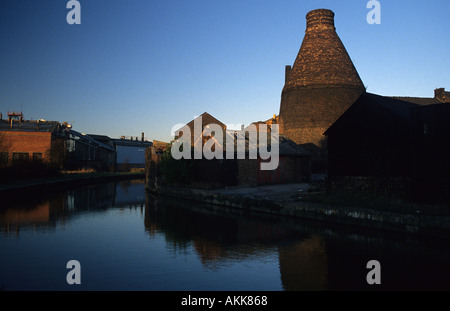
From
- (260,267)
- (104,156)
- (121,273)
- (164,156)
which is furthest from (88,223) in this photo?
(104,156)

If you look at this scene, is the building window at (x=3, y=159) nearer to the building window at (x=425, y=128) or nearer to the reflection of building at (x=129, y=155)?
the building window at (x=425, y=128)

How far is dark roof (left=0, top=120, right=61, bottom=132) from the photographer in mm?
47125

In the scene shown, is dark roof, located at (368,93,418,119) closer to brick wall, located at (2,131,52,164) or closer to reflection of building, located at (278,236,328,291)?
reflection of building, located at (278,236,328,291)

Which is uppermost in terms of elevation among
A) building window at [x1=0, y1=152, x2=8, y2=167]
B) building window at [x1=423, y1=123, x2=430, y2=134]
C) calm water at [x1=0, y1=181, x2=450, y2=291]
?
building window at [x1=423, y1=123, x2=430, y2=134]

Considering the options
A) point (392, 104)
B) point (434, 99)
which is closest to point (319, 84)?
point (434, 99)

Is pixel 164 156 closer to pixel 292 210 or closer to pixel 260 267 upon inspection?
pixel 292 210

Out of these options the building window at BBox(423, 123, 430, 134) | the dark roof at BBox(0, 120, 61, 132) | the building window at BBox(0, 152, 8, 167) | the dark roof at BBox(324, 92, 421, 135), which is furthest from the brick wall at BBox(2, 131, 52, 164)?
the building window at BBox(423, 123, 430, 134)

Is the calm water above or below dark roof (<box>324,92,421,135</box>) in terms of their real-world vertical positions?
below

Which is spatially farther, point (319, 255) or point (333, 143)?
point (333, 143)

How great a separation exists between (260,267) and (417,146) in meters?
9.25

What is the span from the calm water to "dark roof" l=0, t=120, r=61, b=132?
37.6 meters

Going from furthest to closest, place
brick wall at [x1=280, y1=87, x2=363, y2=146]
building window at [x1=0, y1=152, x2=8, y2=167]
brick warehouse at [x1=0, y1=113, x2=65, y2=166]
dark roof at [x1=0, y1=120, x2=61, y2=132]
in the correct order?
dark roof at [x1=0, y1=120, x2=61, y2=132] < brick warehouse at [x1=0, y1=113, x2=65, y2=166] < brick wall at [x1=280, y1=87, x2=363, y2=146] < building window at [x1=0, y1=152, x2=8, y2=167]

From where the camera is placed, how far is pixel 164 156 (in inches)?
1102

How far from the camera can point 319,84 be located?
127 ft
